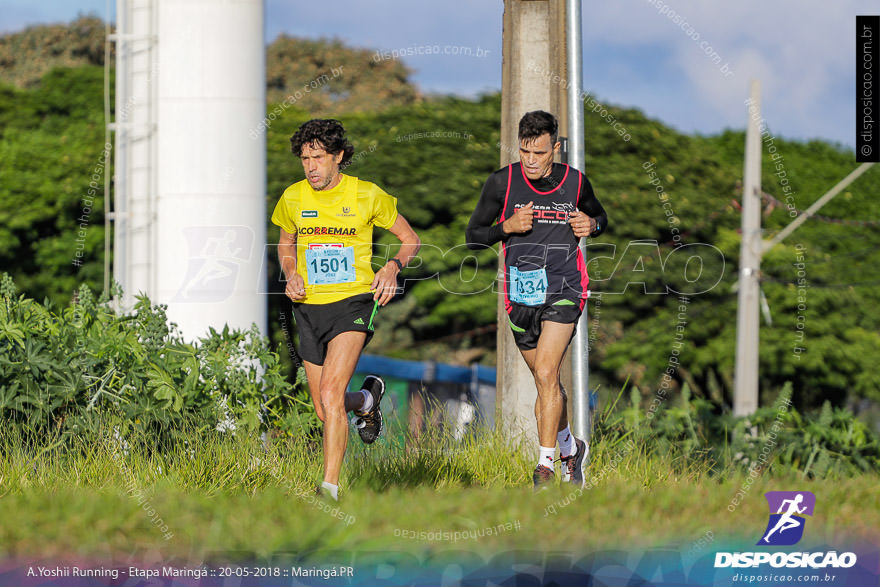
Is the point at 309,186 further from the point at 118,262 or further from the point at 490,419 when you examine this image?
the point at 118,262

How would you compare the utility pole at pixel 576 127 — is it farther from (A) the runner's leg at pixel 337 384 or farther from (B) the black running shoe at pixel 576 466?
(A) the runner's leg at pixel 337 384

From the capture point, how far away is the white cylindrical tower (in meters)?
9.87

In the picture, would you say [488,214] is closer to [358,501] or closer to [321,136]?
[321,136]

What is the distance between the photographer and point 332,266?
19.6ft

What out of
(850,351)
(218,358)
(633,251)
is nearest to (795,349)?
(850,351)

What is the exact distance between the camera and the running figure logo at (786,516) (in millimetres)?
5270

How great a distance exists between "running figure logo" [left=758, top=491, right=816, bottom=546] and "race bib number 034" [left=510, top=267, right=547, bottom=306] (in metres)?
1.69

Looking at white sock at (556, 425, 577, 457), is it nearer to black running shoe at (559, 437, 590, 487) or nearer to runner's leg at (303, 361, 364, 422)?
black running shoe at (559, 437, 590, 487)

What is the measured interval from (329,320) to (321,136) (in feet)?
3.32

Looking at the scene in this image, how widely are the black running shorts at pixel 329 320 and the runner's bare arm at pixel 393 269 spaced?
3.0 inches

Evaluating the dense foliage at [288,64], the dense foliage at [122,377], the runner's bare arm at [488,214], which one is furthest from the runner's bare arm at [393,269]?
the dense foliage at [288,64]

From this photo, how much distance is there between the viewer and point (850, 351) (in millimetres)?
25219

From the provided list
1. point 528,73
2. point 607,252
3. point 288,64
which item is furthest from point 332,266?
point 288,64

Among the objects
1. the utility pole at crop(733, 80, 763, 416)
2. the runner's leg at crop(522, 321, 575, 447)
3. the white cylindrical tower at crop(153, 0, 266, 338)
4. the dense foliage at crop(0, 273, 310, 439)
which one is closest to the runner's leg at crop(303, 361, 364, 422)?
the dense foliage at crop(0, 273, 310, 439)
